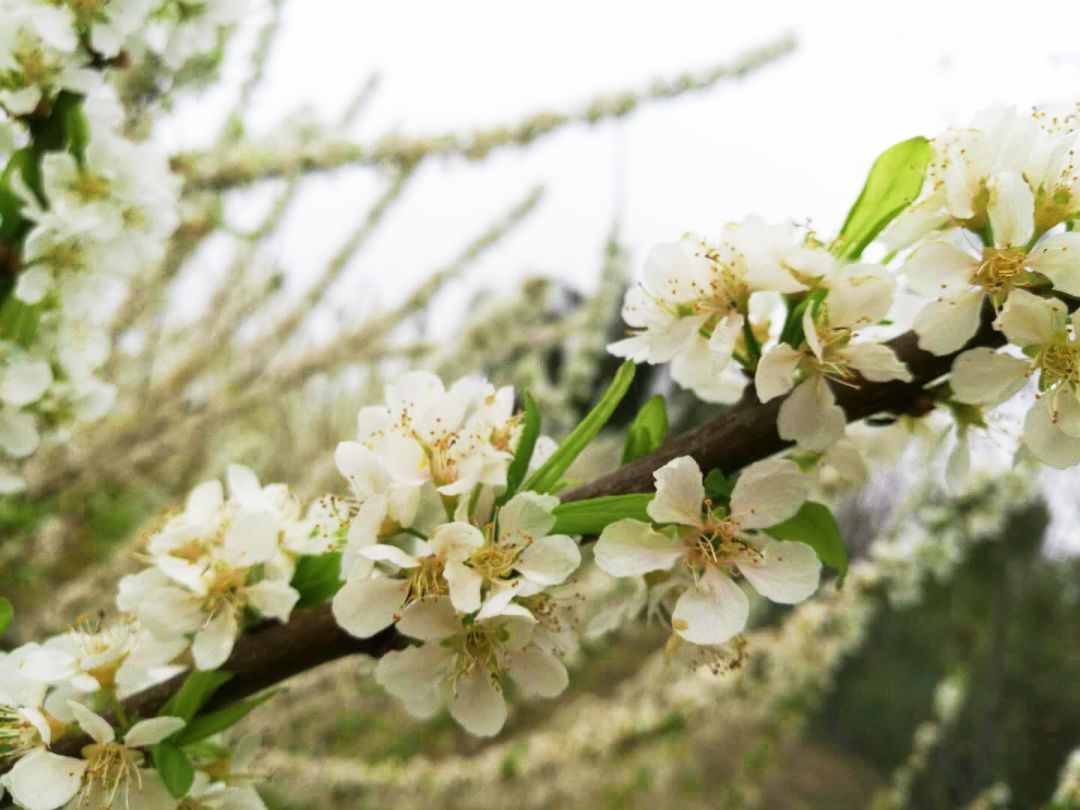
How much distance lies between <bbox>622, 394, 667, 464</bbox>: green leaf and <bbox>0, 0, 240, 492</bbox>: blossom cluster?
1.24 ft

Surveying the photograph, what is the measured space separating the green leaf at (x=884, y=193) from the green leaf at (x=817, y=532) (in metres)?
0.13

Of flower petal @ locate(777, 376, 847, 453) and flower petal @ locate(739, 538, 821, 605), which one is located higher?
flower petal @ locate(777, 376, 847, 453)

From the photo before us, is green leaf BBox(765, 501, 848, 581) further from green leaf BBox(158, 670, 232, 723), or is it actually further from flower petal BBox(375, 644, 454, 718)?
green leaf BBox(158, 670, 232, 723)

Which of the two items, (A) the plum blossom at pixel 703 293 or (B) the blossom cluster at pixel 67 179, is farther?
(B) the blossom cluster at pixel 67 179

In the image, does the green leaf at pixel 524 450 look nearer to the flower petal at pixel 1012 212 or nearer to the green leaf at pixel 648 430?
the green leaf at pixel 648 430

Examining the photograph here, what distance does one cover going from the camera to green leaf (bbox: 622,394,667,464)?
420mm

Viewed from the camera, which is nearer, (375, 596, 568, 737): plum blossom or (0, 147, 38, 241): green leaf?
(375, 596, 568, 737): plum blossom

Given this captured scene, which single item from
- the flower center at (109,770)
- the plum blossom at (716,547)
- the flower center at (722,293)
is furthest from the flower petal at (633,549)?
the flower center at (109,770)

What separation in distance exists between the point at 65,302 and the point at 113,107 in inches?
5.4

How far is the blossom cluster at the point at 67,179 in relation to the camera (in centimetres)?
51

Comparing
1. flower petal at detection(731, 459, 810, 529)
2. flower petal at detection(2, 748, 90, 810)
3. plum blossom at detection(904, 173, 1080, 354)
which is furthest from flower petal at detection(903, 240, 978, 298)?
flower petal at detection(2, 748, 90, 810)

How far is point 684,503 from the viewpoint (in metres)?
0.36

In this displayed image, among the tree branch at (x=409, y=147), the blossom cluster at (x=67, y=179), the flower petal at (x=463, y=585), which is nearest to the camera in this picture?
the flower petal at (x=463, y=585)

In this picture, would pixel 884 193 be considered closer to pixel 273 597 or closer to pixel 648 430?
pixel 648 430
